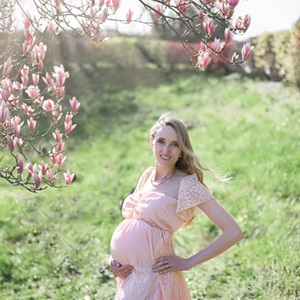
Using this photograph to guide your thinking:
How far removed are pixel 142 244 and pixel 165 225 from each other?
164mm

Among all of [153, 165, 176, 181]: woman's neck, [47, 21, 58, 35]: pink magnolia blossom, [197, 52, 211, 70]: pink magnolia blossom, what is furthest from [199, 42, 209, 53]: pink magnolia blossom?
[47, 21, 58, 35]: pink magnolia blossom

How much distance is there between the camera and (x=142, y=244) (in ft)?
9.89

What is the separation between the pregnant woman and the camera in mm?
2945

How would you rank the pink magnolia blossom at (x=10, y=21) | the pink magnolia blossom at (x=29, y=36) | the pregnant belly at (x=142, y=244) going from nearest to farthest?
the pregnant belly at (x=142, y=244) → the pink magnolia blossom at (x=29, y=36) → the pink magnolia blossom at (x=10, y=21)

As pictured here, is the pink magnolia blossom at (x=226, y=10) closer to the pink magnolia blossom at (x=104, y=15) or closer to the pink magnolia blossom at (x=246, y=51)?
the pink magnolia blossom at (x=246, y=51)

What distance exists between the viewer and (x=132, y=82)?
16969 mm

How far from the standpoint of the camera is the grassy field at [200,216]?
538cm

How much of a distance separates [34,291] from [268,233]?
256 centimetres

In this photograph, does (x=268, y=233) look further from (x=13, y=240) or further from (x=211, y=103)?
(x=211, y=103)

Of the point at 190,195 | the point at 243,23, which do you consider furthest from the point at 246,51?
the point at 190,195

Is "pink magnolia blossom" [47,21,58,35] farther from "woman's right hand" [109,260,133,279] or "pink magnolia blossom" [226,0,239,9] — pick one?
"woman's right hand" [109,260,133,279]

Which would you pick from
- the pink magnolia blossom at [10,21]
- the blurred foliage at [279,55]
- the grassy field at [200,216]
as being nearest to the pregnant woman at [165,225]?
the grassy field at [200,216]

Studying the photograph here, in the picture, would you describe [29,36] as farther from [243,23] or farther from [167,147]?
[243,23]

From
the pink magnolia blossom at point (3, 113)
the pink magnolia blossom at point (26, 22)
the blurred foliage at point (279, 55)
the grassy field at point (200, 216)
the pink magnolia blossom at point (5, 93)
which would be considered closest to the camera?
the pink magnolia blossom at point (3, 113)
